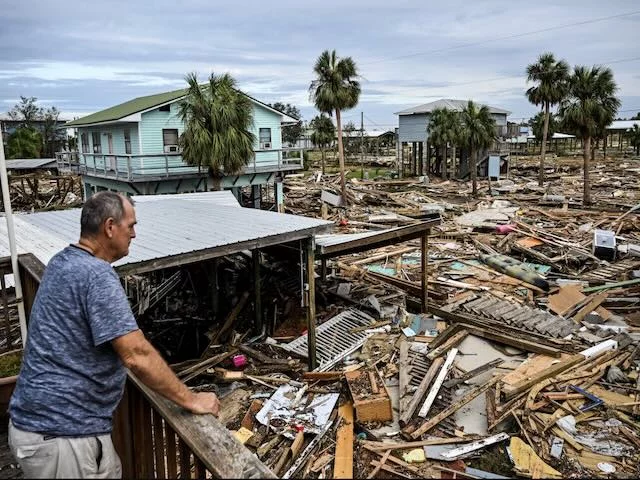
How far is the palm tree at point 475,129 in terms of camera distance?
33781mm

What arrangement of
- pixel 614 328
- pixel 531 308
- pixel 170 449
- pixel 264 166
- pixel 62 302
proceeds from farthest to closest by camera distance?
1. pixel 264 166
2. pixel 531 308
3. pixel 614 328
4. pixel 170 449
5. pixel 62 302

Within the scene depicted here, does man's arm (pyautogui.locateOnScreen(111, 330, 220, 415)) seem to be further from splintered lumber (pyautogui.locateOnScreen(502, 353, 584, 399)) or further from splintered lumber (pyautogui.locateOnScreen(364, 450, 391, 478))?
splintered lumber (pyautogui.locateOnScreen(502, 353, 584, 399))

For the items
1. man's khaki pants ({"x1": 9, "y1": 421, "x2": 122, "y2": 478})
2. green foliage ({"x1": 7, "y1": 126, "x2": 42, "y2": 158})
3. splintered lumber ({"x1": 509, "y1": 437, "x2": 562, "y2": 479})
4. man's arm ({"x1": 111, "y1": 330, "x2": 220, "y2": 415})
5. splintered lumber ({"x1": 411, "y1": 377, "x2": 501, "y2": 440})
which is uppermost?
green foliage ({"x1": 7, "y1": 126, "x2": 42, "y2": 158})

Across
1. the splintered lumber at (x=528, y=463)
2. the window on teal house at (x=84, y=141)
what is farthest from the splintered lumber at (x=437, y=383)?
the window on teal house at (x=84, y=141)

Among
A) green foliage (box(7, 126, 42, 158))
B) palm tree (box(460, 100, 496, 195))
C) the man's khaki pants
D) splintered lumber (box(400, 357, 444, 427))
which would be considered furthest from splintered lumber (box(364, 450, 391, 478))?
green foliage (box(7, 126, 42, 158))

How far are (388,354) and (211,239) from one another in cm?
447

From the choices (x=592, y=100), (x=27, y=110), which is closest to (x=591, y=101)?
(x=592, y=100)

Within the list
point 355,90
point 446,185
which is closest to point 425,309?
point 355,90

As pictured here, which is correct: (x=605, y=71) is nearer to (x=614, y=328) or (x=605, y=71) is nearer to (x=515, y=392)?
(x=614, y=328)

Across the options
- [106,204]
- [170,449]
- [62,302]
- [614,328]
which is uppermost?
[106,204]

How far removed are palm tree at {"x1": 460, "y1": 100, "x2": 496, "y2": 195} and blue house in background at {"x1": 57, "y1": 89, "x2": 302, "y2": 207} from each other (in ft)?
38.9

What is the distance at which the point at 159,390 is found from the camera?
232 cm

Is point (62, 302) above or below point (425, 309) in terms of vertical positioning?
above

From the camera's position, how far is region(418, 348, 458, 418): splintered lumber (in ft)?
27.0
